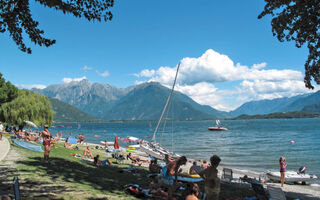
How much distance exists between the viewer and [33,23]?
7.96m

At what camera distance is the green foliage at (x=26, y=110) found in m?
33.1

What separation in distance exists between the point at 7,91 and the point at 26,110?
16.2 ft

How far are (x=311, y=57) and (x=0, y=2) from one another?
11666mm

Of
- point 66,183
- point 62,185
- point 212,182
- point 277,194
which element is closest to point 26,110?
point 66,183

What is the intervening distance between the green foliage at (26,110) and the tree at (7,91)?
1.93m

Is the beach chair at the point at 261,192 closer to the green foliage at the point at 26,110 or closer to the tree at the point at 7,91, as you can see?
the tree at the point at 7,91

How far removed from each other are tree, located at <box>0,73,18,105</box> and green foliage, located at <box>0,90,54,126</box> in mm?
1929

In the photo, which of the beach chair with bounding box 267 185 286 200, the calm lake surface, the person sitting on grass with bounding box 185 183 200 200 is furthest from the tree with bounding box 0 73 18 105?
the beach chair with bounding box 267 185 286 200

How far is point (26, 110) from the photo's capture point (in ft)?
112

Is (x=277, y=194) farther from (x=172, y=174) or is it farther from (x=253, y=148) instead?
(x=253, y=148)

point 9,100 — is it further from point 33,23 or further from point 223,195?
point 223,195

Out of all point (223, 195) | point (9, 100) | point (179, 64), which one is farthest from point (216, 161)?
point (9, 100)

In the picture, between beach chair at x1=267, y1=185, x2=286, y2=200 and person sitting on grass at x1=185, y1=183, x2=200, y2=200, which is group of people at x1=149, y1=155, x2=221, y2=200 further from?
beach chair at x1=267, y1=185, x2=286, y2=200

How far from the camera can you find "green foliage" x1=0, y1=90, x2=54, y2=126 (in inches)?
1302
